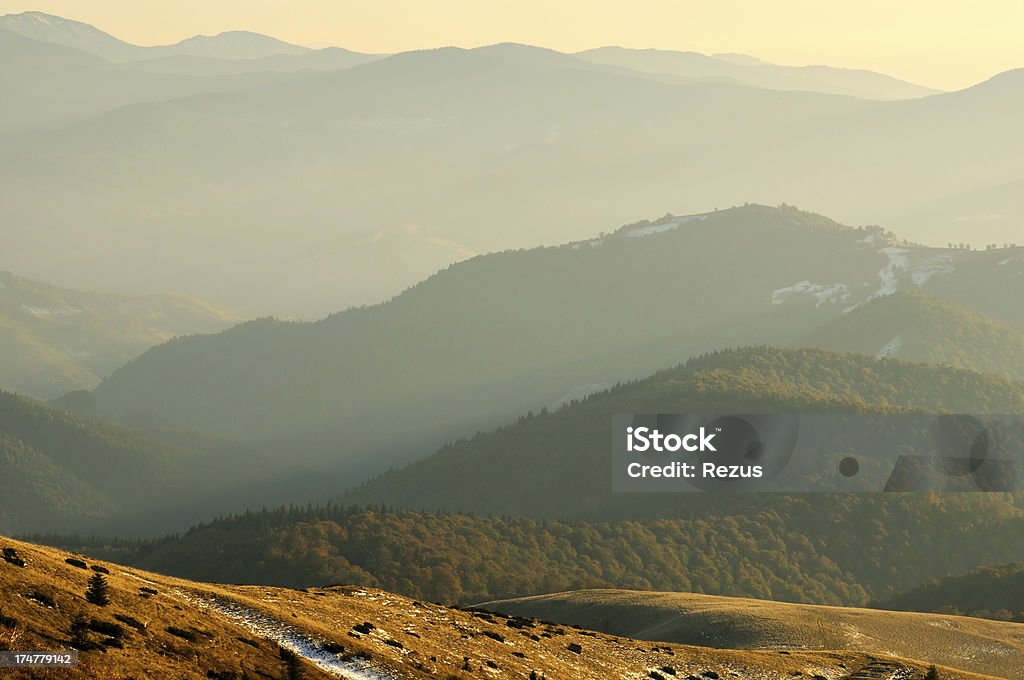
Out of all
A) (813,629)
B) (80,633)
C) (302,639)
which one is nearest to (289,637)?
(302,639)

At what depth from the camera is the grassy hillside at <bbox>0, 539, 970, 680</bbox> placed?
55375mm

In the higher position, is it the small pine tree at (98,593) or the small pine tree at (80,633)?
the small pine tree at (98,593)

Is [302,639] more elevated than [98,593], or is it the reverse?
[98,593]

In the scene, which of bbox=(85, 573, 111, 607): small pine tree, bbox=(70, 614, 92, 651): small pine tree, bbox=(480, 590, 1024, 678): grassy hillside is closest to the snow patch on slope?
bbox=(85, 573, 111, 607): small pine tree

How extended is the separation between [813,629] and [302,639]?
7252 centimetres

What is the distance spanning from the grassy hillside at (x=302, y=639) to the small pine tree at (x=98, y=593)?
360 mm

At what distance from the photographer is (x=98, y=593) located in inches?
2366

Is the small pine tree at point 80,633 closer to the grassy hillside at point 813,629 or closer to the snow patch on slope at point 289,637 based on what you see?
the snow patch on slope at point 289,637

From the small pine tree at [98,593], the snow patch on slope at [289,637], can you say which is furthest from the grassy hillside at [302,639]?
the small pine tree at [98,593]

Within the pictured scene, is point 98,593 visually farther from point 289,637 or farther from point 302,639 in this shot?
point 302,639

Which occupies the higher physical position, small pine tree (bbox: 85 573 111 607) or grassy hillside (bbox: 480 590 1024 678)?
small pine tree (bbox: 85 573 111 607)

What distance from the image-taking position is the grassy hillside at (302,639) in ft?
182

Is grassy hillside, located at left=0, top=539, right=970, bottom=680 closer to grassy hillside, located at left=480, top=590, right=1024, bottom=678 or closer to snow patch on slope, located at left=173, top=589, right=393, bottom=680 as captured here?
snow patch on slope, located at left=173, top=589, right=393, bottom=680

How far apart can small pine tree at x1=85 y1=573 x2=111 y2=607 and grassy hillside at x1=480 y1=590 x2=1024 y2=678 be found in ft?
233
